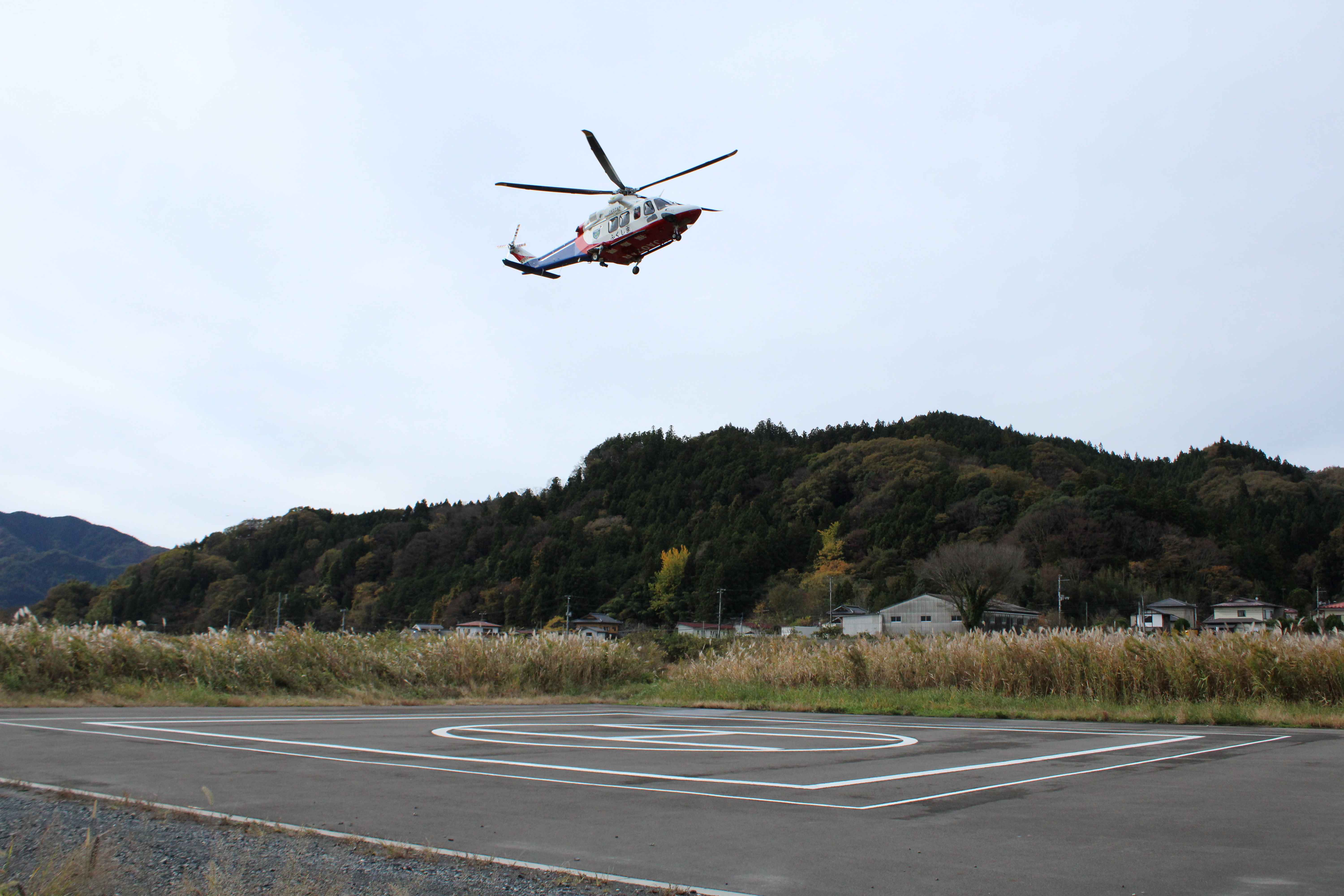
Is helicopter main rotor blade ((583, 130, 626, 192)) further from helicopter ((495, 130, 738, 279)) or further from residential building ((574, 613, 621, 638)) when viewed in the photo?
residential building ((574, 613, 621, 638))

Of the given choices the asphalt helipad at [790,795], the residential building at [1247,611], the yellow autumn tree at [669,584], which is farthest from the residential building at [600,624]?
the asphalt helipad at [790,795]

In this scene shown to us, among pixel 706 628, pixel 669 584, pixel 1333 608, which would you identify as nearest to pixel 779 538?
pixel 669 584

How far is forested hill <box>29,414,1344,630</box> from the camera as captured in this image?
262 ft

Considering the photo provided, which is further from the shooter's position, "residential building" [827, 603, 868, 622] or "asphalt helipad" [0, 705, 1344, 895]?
"residential building" [827, 603, 868, 622]

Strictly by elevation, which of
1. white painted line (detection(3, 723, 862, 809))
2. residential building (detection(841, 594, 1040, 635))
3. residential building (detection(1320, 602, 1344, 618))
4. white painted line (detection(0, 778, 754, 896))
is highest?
residential building (detection(1320, 602, 1344, 618))

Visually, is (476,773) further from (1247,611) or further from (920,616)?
(1247,611)

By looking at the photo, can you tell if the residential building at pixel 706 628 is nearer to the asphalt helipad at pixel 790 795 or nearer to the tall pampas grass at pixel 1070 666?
the tall pampas grass at pixel 1070 666

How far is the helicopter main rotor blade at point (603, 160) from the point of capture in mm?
22438

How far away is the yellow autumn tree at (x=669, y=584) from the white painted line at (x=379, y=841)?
9706 cm

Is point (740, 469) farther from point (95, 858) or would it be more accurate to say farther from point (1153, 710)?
point (95, 858)

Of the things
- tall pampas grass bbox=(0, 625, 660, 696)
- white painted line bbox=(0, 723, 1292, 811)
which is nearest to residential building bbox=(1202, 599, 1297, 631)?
tall pampas grass bbox=(0, 625, 660, 696)

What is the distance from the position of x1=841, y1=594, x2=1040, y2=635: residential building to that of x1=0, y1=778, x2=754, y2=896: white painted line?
222ft

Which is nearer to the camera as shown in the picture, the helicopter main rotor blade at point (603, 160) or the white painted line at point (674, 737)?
the white painted line at point (674, 737)

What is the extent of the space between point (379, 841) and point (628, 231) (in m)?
20.2
